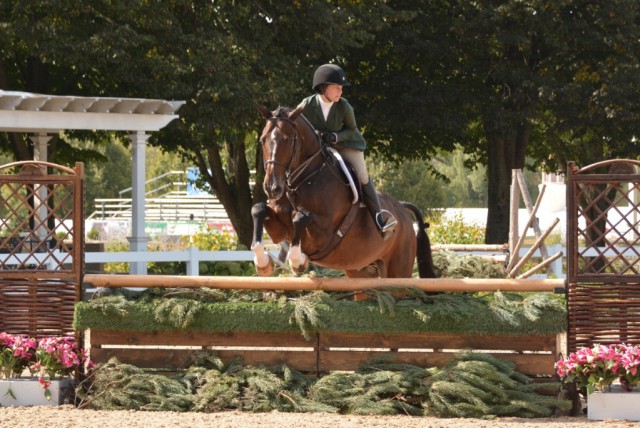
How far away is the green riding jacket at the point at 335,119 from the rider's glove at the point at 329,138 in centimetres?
5

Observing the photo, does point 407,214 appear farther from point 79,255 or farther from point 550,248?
point 550,248

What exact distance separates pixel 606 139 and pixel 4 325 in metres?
20.1

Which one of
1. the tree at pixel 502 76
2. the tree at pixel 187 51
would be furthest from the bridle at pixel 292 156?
the tree at pixel 502 76

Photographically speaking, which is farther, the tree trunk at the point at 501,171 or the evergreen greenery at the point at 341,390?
the tree trunk at the point at 501,171

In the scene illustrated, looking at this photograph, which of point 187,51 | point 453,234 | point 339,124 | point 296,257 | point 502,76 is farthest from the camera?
point 502,76

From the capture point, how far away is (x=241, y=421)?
23.1ft

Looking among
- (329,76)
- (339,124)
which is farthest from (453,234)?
(329,76)

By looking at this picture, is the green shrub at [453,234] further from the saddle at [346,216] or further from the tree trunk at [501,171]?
the saddle at [346,216]

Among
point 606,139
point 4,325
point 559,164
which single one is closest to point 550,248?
Result: point 606,139

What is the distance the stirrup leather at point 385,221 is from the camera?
8.88 meters

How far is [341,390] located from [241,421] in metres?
0.85

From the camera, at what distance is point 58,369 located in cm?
772

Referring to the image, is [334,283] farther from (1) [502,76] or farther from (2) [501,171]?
(2) [501,171]

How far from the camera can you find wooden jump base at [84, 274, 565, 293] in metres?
7.82
